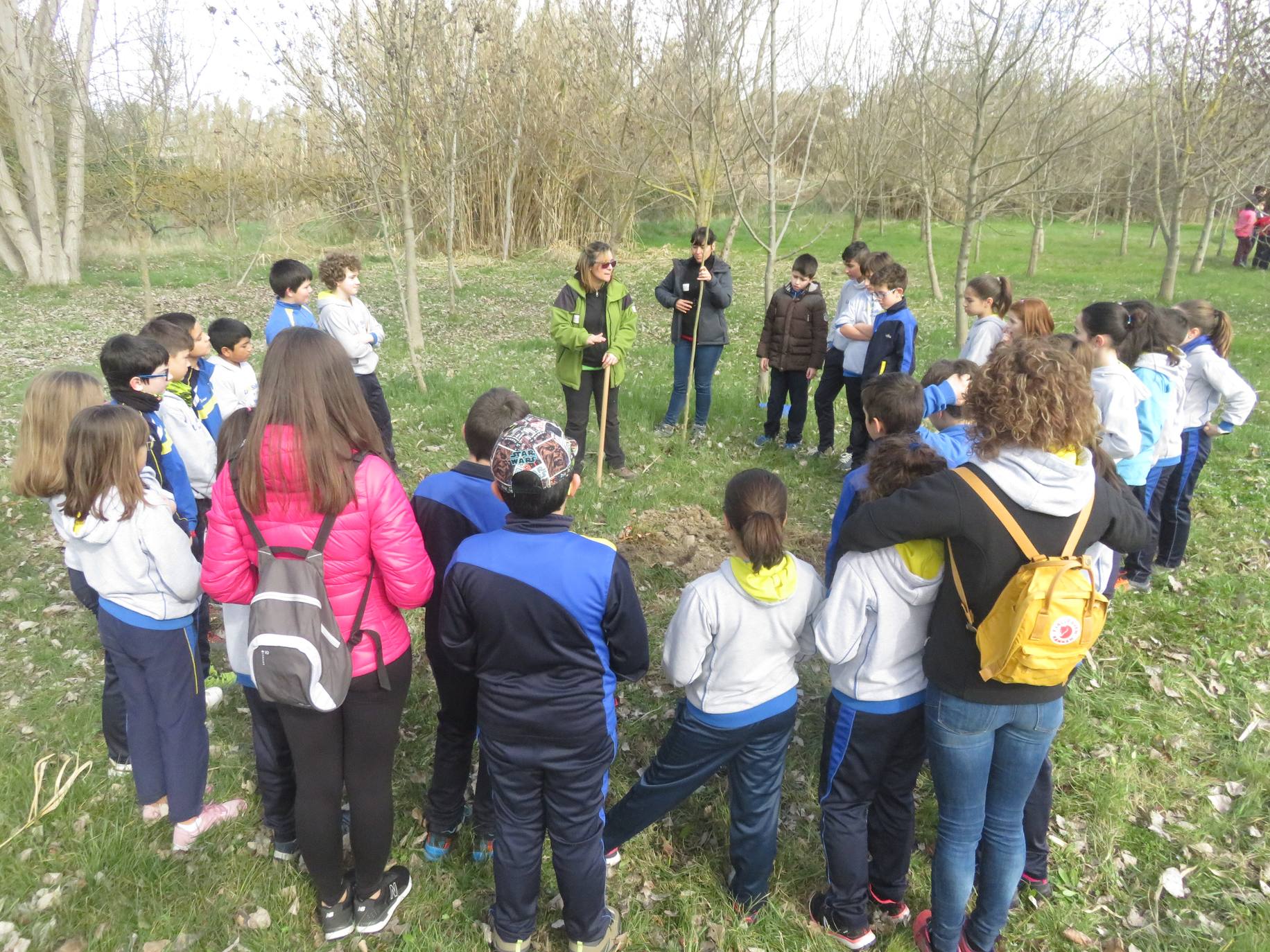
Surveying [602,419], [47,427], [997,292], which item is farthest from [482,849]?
[997,292]

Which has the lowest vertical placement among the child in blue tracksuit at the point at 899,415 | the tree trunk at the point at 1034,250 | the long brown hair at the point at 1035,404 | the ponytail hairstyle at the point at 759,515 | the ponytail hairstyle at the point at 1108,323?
the ponytail hairstyle at the point at 759,515

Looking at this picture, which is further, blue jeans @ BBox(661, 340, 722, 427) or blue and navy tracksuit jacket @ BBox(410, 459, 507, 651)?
blue jeans @ BBox(661, 340, 722, 427)

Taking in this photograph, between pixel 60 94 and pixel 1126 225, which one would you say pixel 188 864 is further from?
pixel 1126 225

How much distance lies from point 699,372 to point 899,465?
606 centimetres

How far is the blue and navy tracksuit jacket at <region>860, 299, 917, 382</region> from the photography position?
691 centimetres

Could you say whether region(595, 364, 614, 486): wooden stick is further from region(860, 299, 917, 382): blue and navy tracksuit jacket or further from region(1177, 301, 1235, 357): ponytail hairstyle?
region(1177, 301, 1235, 357): ponytail hairstyle

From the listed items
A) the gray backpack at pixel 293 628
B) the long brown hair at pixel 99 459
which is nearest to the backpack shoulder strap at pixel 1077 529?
the gray backpack at pixel 293 628

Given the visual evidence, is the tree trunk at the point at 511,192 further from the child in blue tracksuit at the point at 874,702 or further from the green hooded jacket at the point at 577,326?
the child in blue tracksuit at the point at 874,702

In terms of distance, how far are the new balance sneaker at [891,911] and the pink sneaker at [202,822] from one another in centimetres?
307

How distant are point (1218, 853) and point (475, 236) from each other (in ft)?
93.8

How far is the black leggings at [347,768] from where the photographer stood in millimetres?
2768

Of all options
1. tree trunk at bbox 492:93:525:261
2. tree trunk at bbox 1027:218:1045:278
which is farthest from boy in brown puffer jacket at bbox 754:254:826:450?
tree trunk at bbox 492:93:525:261

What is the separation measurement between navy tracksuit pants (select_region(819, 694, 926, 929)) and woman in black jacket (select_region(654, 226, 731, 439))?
5.92 metres

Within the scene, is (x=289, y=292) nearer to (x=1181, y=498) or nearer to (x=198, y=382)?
(x=198, y=382)
